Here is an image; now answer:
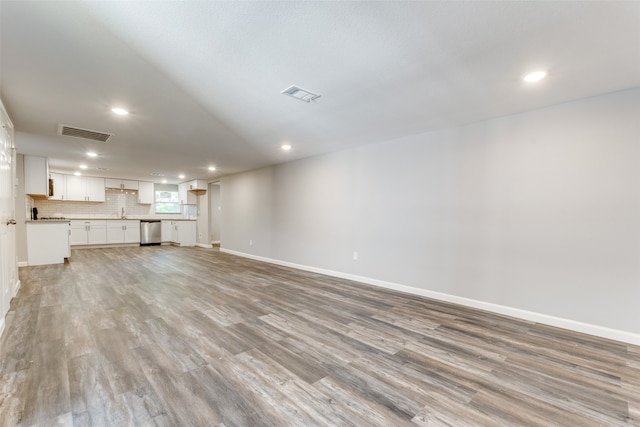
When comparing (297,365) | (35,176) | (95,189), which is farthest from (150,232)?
(297,365)

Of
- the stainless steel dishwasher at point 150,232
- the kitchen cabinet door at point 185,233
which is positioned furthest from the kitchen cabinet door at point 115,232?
the kitchen cabinet door at point 185,233

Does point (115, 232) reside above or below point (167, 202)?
below

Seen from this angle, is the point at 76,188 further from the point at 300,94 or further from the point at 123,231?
the point at 300,94

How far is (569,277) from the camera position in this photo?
8.93ft

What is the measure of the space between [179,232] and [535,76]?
9896mm

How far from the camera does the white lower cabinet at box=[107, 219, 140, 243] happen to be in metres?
8.57

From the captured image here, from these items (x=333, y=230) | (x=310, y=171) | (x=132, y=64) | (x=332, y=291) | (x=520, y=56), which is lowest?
(x=332, y=291)

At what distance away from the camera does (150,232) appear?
9.27 m

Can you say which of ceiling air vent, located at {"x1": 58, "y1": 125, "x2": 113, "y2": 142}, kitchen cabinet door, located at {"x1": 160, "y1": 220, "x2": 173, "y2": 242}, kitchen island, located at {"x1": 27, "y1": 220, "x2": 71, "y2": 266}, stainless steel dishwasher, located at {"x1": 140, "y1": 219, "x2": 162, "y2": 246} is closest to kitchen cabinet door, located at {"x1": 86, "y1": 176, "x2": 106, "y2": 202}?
stainless steel dishwasher, located at {"x1": 140, "y1": 219, "x2": 162, "y2": 246}

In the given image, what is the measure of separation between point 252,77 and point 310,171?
2872mm

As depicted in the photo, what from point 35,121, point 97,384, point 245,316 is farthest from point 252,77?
point 35,121

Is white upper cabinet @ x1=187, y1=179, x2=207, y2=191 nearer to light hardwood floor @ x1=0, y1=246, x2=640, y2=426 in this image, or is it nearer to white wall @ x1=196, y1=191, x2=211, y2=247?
white wall @ x1=196, y1=191, x2=211, y2=247

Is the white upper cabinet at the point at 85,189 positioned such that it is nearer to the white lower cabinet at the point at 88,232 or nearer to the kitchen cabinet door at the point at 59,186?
the kitchen cabinet door at the point at 59,186

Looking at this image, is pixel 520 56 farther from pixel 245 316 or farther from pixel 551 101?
pixel 245 316
